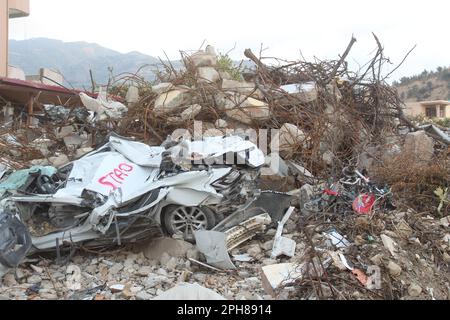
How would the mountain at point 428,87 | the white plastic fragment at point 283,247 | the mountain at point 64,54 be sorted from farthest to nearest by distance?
the mountain at point 64,54, the mountain at point 428,87, the white plastic fragment at point 283,247

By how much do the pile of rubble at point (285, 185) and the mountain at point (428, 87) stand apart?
4280 cm

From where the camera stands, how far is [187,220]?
5.10 metres

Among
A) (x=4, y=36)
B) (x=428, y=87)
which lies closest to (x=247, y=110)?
(x=4, y=36)

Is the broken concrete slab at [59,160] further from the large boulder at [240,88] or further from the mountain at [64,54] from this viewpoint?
the mountain at [64,54]

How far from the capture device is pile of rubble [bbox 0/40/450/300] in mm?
4111

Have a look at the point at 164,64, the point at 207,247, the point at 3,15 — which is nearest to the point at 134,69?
the point at 164,64

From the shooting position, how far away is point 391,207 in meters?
5.85

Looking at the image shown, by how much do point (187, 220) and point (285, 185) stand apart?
7.43 ft

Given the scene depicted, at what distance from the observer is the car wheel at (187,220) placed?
5.07 meters

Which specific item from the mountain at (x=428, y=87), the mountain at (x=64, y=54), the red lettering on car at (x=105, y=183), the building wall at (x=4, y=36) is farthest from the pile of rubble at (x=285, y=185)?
the mountain at (x=428, y=87)

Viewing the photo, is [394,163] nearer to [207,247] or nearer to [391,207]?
[391,207]

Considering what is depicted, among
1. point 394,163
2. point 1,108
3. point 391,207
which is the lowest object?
point 391,207
